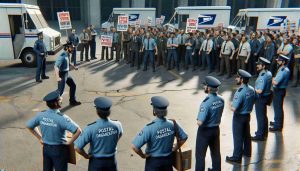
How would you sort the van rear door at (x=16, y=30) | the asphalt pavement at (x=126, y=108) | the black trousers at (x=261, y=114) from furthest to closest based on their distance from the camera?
the van rear door at (x=16, y=30) → the black trousers at (x=261, y=114) → the asphalt pavement at (x=126, y=108)

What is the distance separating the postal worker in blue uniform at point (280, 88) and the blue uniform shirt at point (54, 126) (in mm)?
5404

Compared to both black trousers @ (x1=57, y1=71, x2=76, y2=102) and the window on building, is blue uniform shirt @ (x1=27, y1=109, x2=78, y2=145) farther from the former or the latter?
the window on building

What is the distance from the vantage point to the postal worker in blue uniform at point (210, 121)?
517 centimetres

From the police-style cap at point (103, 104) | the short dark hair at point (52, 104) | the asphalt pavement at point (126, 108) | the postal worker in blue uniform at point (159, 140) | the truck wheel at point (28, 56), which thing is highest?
the police-style cap at point (103, 104)

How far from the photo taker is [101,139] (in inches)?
160

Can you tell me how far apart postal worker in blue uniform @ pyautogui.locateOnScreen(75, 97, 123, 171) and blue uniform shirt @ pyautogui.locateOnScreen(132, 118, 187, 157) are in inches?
13.9

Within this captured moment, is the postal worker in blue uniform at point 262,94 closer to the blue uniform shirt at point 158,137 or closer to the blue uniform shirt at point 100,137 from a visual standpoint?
the blue uniform shirt at point 158,137

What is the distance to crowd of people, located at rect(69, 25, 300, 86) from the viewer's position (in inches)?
500

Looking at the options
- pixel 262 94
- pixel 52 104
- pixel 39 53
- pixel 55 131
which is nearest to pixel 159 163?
pixel 55 131

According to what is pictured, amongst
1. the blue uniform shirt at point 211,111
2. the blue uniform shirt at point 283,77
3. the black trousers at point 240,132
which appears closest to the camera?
the blue uniform shirt at point 211,111

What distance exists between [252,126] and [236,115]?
2465 mm

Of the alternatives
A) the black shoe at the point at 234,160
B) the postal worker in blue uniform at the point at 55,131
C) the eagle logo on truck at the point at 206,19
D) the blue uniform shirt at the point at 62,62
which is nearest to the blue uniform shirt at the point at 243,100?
the black shoe at the point at 234,160

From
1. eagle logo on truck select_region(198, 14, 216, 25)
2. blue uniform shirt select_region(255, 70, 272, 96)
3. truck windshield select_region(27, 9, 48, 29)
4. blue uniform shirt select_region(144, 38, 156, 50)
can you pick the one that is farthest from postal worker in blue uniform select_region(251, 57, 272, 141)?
eagle logo on truck select_region(198, 14, 216, 25)

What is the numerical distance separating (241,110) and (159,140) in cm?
253
